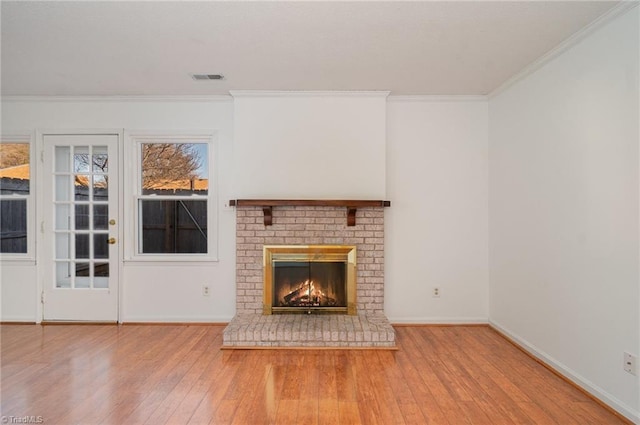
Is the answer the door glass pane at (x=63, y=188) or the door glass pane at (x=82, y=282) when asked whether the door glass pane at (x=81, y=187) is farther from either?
the door glass pane at (x=82, y=282)

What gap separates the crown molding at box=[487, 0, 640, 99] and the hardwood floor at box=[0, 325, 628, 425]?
252cm

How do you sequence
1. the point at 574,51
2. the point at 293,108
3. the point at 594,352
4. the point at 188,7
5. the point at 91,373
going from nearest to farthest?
1. the point at 188,7
2. the point at 594,352
3. the point at 574,51
4. the point at 91,373
5. the point at 293,108

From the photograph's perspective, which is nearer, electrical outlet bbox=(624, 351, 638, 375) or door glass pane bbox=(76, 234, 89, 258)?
electrical outlet bbox=(624, 351, 638, 375)

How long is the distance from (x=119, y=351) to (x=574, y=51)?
4.49m

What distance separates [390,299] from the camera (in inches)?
155

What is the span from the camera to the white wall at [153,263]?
3963 mm

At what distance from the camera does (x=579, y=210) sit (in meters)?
2.55

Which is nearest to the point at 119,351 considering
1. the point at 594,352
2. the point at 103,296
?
the point at 103,296

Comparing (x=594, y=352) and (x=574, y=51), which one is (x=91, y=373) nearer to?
(x=594, y=352)

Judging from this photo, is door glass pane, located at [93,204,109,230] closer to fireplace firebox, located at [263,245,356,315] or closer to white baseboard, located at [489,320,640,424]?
fireplace firebox, located at [263,245,356,315]

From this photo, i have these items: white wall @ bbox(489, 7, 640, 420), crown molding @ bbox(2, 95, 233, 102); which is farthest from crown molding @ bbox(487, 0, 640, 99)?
crown molding @ bbox(2, 95, 233, 102)

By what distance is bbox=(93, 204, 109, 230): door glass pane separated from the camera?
401 centimetres

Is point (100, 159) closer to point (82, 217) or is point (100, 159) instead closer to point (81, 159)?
point (81, 159)

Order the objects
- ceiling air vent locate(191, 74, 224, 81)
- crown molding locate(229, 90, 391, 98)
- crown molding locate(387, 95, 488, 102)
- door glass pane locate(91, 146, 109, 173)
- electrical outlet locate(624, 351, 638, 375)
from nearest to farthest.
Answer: electrical outlet locate(624, 351, 638, 375), ceiling air vent locate(191, 74, 224, 81), crown molding locate(229, 90, 391, 98), crown molding locate(387, 95, 488, 102), door glass pane locate(91, 146, 109, 173)
